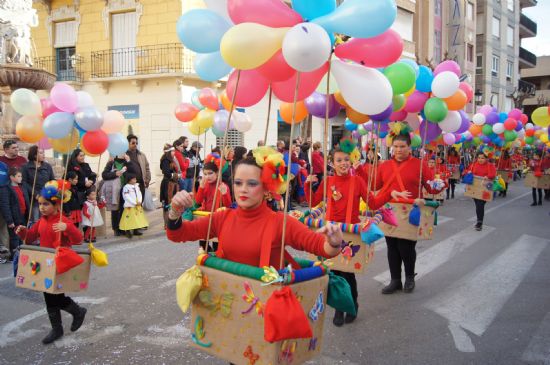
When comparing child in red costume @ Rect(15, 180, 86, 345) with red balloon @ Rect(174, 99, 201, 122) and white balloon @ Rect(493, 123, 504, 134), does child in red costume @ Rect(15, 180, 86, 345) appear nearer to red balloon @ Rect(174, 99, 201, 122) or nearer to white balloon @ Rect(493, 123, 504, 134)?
red balloon @ Rect(174, 99, 201, 122)

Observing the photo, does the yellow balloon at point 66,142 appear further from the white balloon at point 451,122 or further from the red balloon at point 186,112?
the white balloon at point 451,122

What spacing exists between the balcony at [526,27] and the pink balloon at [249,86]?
5285cm

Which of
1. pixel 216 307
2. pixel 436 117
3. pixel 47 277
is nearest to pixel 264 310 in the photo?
pixel 216 307

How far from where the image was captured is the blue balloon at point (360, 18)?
2992 mm

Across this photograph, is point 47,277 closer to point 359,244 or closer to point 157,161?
point 359,244

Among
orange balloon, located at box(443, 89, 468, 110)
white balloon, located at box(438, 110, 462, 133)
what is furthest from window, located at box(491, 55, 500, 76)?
orange balloon, located at box(443, 89, 468, 110)

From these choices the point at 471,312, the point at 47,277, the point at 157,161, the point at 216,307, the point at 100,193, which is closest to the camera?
the point at 216,307

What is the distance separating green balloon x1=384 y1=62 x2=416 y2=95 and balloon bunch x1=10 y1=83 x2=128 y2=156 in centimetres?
301

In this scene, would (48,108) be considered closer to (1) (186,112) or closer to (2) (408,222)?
(1) (186,112)

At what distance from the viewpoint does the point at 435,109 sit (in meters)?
6.40

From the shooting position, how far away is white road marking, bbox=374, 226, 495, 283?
23.0 feet

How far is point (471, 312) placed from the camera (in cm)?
530

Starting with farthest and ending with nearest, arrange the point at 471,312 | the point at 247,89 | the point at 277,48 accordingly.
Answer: the point at 471,312
the point at 247,89
the point at 277,48

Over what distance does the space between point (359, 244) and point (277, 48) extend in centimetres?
222
